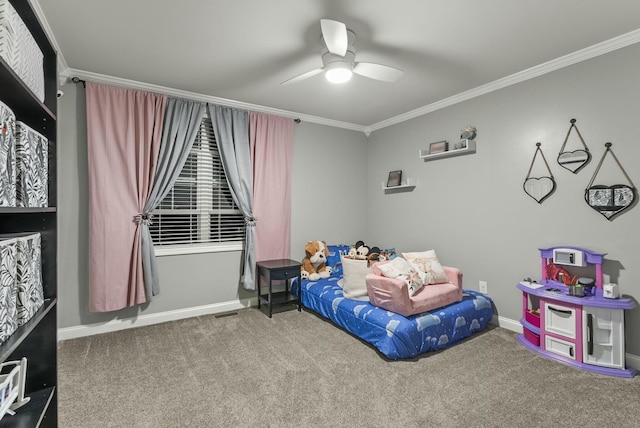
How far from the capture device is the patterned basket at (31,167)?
1.17 meters

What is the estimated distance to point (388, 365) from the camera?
243 centimetres

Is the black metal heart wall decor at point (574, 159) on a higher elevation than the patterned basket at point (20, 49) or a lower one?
lower

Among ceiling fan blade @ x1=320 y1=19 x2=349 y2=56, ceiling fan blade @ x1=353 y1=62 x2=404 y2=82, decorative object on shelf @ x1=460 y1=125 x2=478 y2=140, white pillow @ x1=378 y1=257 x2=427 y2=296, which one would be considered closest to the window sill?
white pillow @ x1=378 y1=257 x2=427 y2=296

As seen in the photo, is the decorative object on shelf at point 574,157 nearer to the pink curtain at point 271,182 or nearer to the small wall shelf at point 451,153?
the small wall shelf at point 451,153

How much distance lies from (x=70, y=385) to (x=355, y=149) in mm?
4068

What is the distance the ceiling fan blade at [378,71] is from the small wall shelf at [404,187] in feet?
5.76

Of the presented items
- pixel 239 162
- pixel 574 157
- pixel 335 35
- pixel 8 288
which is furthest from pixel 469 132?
pixel 8 288

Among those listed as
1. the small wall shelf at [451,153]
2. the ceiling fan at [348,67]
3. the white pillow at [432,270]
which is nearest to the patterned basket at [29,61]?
the ceiling fan at [348,67]

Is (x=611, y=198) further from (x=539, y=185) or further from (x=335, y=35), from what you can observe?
(x=335, y=35)

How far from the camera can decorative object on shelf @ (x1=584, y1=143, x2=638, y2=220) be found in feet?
7.85

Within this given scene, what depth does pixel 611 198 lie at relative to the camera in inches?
97.0

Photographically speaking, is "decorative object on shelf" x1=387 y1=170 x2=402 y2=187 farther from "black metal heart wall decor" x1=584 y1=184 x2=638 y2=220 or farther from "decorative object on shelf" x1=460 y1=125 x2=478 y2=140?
"black metal heart wall decor" x1=584 y1=184 x2=638 y2=220

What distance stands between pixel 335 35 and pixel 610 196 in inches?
96.1

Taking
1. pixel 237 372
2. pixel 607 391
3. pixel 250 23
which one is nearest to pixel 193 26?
Result: pixel 250 23
